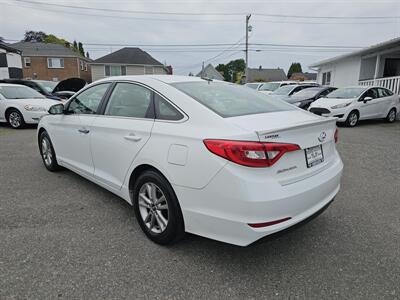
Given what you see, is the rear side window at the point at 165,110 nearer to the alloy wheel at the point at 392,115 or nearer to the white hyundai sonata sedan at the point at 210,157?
the white hyundai sonata sedan at the point at 210,157

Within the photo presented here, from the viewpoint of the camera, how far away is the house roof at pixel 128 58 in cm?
3716

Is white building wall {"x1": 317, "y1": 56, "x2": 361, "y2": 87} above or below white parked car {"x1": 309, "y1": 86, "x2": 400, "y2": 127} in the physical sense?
above

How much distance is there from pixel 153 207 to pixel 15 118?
8.88m

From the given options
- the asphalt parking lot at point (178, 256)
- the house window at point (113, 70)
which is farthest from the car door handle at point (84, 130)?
the house window at point (113, 70)

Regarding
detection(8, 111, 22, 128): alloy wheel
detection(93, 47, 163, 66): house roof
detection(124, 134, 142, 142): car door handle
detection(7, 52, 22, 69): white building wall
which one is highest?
detection(93, 47, 163, 66): house roof

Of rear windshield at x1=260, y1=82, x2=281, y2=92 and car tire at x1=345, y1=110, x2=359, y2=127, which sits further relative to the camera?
rear windshield at x1=260, y1=82, x2=281, y2=92

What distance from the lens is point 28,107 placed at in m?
9.38

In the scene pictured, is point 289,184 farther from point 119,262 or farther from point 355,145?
point 355,145

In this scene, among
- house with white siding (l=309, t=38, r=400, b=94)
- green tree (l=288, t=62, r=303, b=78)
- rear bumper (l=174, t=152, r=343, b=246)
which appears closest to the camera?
rear bumper (l=174, t=152, r=343, b=246)

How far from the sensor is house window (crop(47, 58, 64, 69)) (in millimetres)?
36600

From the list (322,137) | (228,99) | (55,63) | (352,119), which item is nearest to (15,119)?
(228,99)

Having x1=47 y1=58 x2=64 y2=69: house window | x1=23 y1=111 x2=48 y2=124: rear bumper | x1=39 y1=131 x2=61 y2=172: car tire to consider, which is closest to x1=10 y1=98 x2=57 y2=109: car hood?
x1=23 y1=111 x2=48 y2=124: rear bumper

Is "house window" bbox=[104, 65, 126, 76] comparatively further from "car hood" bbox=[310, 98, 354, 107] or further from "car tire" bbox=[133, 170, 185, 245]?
"car tire" bbox=[133, 170, 185, 245]

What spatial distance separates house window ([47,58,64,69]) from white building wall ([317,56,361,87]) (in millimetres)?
30840
